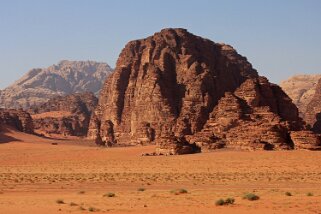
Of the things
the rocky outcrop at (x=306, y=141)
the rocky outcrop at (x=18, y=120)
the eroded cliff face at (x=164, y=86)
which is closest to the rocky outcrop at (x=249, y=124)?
the rocky outcrop at (x=306, y=141)

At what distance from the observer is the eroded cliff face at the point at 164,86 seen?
79.1 meters

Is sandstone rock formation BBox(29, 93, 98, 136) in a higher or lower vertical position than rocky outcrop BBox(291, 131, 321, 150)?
higher

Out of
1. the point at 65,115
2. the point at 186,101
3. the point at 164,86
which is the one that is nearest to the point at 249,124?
the point at 186,101

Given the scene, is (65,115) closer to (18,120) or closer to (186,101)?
(18,120)

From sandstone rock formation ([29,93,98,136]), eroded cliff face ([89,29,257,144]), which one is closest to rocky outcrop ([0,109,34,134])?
sandstone rock formation ([29,93,98,136])

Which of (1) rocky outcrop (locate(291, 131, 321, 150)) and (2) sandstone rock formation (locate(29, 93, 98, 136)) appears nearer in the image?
(1) rocky outcrop (locate(291, 131, 321, 150))

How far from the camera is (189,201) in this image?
81.3 ft

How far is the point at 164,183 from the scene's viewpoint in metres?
37.3

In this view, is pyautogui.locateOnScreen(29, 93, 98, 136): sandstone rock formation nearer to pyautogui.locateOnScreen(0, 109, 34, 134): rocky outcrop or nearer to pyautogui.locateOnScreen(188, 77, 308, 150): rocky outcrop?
pyautogui.locateOnScreen(0, 109, 34, 134): rocky outcrop

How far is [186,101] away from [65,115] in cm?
7078

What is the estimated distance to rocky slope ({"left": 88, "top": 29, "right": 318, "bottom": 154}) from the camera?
6538 cm

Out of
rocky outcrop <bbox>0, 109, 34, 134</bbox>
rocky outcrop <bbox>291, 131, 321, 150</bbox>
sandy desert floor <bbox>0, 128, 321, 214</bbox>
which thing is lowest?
sandy desert floor <bbox>0, 128, 321, 214</bbox>

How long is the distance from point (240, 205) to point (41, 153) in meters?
59.1

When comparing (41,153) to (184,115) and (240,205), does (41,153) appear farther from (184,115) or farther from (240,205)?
(240,205)
